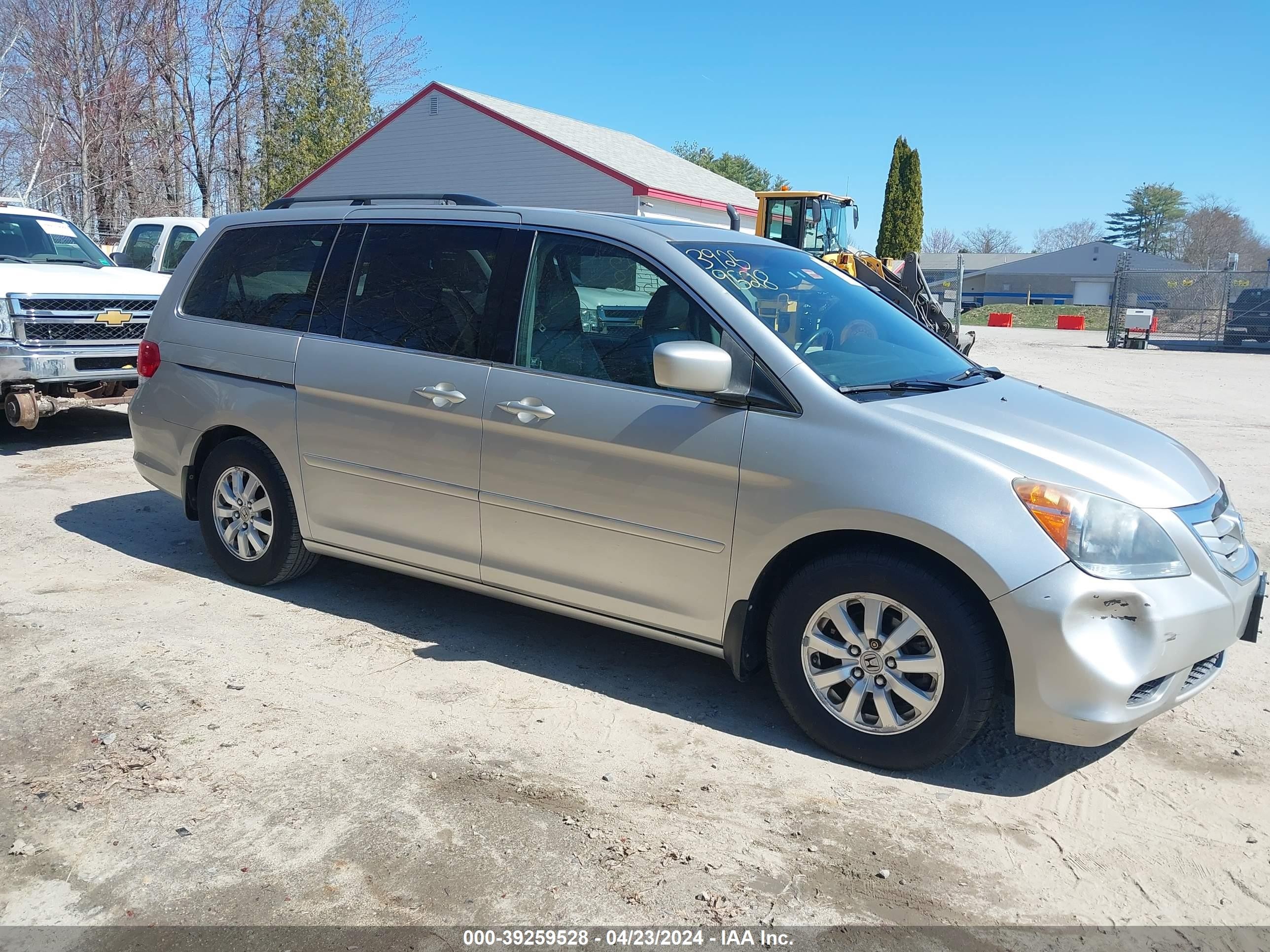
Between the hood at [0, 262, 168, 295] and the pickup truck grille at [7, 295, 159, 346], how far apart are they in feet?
0.19

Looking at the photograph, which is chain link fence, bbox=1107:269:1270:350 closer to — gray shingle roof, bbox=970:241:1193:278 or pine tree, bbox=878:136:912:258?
pine tree, bbox=878:136:912:258

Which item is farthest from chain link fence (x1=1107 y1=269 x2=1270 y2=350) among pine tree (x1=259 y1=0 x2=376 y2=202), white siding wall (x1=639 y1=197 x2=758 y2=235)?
pine tree (x1=259 y1=0 x2=376 y2=202)

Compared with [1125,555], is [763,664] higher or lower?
lower

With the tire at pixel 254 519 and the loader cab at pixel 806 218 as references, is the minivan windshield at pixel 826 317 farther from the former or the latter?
the loader cab at pixel 806 218

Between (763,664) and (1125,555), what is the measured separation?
61.7 inches

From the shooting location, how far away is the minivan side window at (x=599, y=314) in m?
4.10

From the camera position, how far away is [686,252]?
4.22 m

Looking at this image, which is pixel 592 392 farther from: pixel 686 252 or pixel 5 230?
pixel 5 230

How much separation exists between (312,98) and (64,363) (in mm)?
27066

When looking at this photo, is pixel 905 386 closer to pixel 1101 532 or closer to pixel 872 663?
pixel 1101 532

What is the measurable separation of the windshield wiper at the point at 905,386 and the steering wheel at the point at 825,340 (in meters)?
0.25

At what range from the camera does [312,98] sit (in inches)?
1298

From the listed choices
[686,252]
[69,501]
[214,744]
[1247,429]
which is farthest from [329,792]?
[1247,429]

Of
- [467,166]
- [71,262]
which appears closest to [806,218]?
[467,166]
